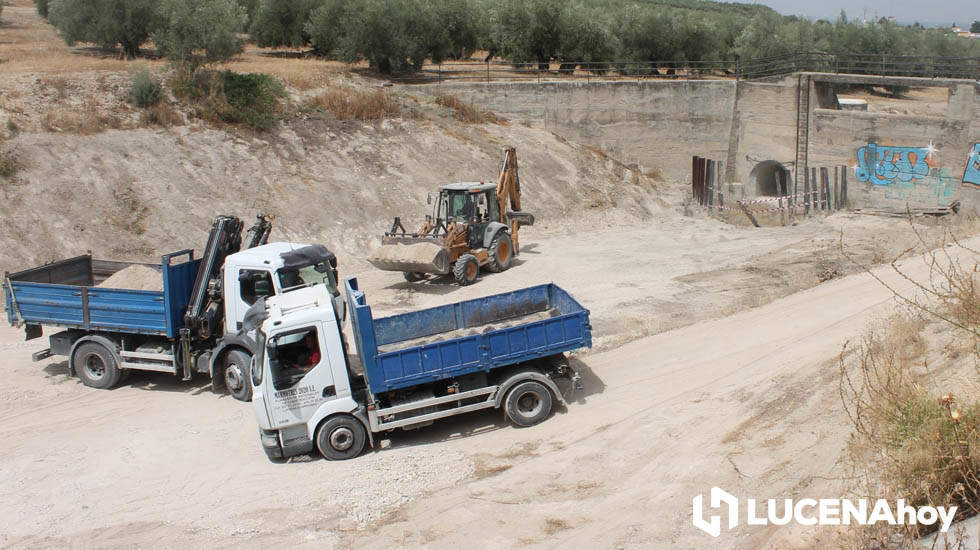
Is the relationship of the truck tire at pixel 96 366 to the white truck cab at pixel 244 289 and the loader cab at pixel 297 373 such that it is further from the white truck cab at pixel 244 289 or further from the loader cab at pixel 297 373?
the loader cab at pixel 297 373

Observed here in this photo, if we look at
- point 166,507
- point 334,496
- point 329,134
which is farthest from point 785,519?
point 329,134

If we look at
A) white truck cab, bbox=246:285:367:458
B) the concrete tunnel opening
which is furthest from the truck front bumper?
the concrete tunnel opening

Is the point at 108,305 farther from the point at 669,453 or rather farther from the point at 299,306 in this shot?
the point at 669,453

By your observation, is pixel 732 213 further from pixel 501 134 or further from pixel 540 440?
pixel 540 440

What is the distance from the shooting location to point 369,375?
34.2 feet

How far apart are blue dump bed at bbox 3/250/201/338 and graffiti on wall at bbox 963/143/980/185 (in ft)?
72.6

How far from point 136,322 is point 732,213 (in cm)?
2229

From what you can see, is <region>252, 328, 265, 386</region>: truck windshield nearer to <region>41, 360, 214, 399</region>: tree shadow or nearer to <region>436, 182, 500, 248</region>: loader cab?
<region>41, 360, 214, 399</region>: tree shadow

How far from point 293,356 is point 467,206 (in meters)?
10.9

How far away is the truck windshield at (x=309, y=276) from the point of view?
41.7 ft

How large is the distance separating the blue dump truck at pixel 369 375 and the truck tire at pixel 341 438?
0.01 m

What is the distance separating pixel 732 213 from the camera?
98.4 feet

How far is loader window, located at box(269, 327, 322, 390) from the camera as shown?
33.1ft

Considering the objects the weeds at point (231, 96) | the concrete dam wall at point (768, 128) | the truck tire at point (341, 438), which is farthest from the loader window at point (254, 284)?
the concrete dam wall at point (768, 128)
